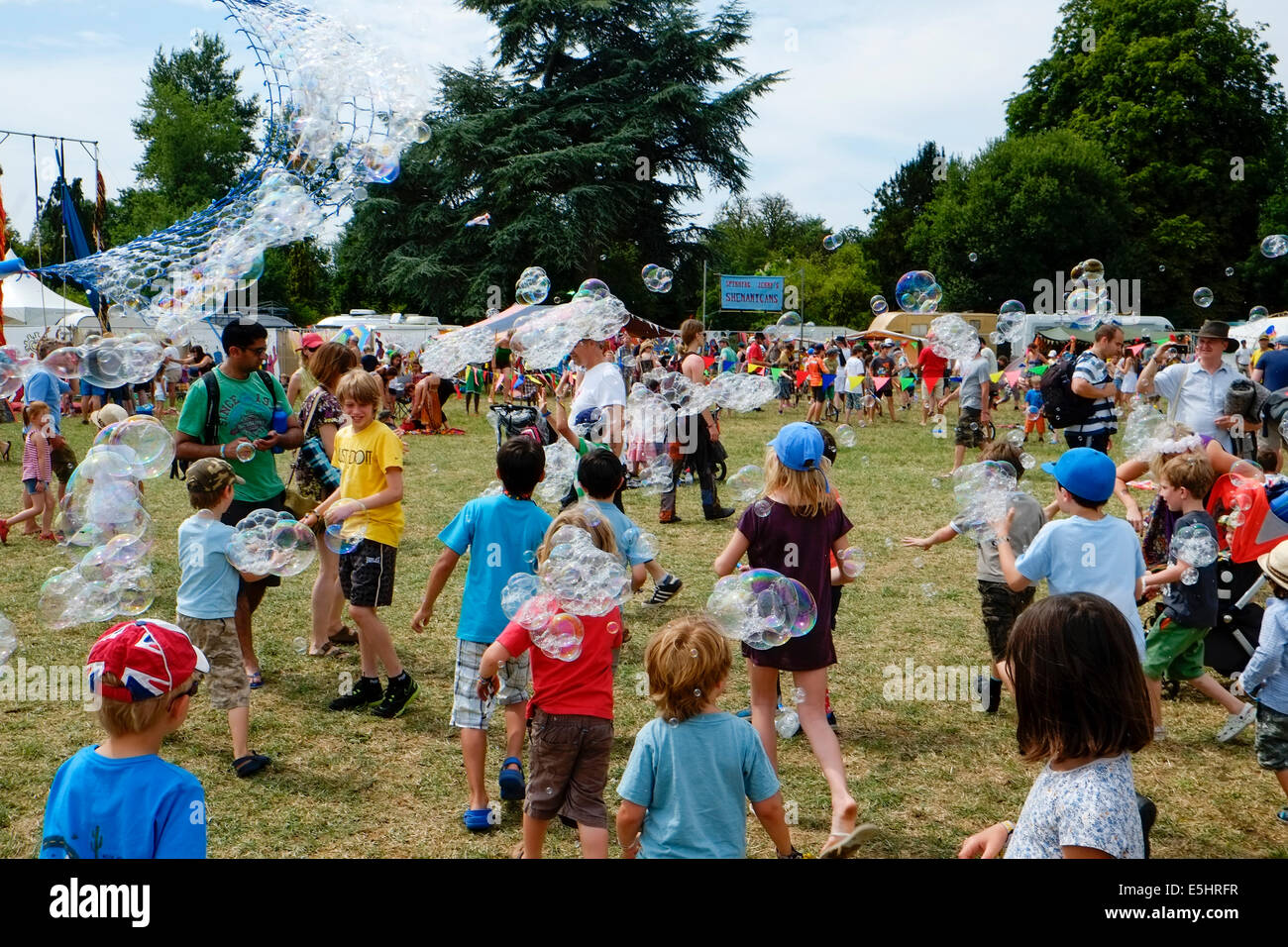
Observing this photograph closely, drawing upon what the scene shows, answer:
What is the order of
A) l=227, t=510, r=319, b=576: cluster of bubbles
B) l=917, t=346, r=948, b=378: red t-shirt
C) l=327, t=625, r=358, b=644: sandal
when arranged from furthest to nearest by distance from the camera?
l=917, t=346, r=948, b=378: red t-shirt → l=327, t=625, r=358, b=644: sandal → l=227, t=510, r=319, b=576: cluster of bubbles

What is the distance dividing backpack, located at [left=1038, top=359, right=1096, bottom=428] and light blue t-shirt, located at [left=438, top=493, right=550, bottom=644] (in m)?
5.09

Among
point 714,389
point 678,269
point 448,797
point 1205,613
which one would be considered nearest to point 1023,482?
point 714,389

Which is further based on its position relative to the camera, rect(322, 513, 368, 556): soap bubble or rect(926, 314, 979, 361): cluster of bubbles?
rect(926, 314, 979, 361): cluster of bubbles

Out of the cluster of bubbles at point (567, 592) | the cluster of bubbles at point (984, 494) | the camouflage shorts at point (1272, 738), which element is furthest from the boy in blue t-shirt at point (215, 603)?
the camouflage shorts at point (1272, 738)

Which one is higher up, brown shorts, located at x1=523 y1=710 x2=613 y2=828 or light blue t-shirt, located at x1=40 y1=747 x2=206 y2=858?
light blue t-shirt, located at x1=40 y1=747 x2=206 y2=858

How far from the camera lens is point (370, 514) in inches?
199

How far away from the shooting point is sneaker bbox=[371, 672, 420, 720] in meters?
5.14

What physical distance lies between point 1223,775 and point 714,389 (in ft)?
19.8

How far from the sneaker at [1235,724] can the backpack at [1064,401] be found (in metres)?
3.14

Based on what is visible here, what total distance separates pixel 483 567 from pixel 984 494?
2380 millimetres

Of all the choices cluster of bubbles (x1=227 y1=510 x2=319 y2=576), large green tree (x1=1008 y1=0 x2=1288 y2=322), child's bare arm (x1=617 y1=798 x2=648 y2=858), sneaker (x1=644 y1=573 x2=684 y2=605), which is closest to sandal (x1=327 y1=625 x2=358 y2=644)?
cluster of bubbles (x1=227 y1=510 x2=319 y2=576)

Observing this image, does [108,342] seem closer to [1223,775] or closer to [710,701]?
[710,701]

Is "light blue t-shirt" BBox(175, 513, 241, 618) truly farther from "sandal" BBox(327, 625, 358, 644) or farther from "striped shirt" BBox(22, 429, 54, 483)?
"striped shirt" BBox(22, 429, 54, 483)

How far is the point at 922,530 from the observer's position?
9.70 m
